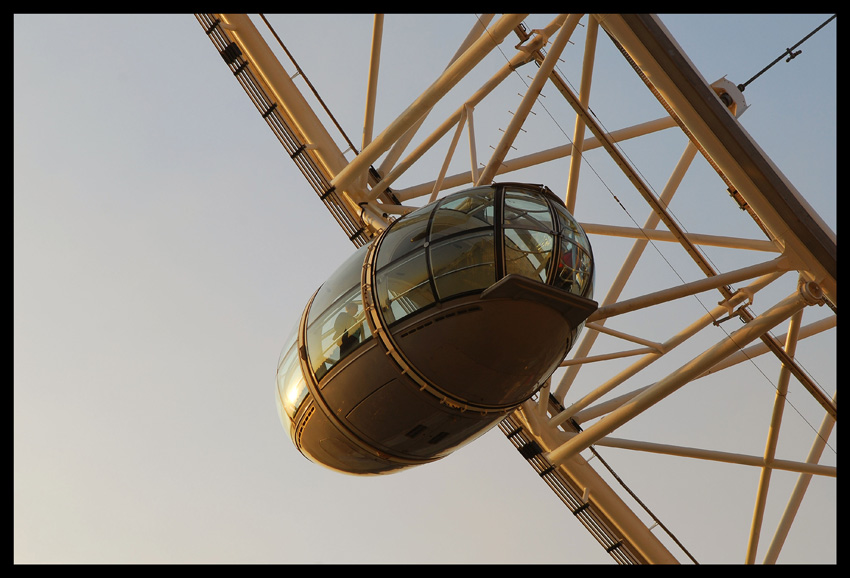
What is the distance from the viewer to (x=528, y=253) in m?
10.7

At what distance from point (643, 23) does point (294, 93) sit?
7535mm

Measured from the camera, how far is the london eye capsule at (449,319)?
10.5m

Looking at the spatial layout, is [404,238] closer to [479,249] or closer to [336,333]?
[479,249]

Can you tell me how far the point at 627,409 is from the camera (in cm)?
1441

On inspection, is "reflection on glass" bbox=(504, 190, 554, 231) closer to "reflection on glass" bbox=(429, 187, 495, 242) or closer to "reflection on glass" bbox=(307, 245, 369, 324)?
"reflection on glass" bbox=(429, 187, 495, 242)

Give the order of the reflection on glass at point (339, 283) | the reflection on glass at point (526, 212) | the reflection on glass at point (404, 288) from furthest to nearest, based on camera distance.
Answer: the reflection on glass at point (339, 283)
the reflection on glass at point (526, 212)
the reflection on glass at point (404, 288)

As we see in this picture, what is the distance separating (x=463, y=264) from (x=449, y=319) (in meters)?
0.59

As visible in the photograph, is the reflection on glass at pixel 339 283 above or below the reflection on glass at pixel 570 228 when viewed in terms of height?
above

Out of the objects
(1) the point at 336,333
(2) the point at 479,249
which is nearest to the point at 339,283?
(1) the point at 336,333

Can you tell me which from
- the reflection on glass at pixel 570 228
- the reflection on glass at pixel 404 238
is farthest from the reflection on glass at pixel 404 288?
the reflection on glass at pixel 570 228

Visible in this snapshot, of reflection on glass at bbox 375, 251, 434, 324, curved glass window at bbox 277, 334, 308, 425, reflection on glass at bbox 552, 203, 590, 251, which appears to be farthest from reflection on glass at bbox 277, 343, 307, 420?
reflection on glass at bbox 552, 203, 590, 251

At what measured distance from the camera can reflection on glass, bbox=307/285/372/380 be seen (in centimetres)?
1140

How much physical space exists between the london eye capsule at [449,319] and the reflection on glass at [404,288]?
0.01 m

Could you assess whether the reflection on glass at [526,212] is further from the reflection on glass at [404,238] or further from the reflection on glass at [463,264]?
the reflection on glass at [404,238]
